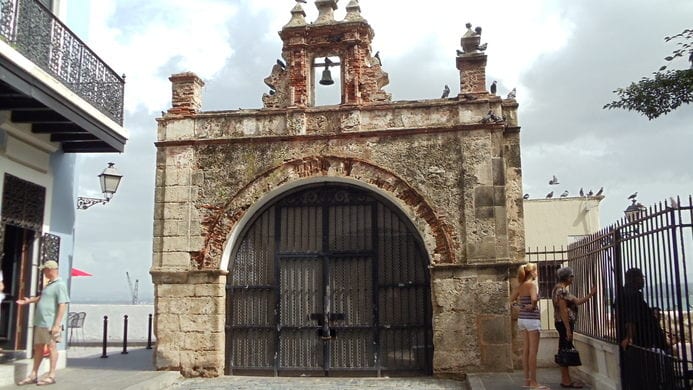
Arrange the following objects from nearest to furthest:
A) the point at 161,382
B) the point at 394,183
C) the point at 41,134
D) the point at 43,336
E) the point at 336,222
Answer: the point at 43,336, the point at 161,382, the point at 41,134, the point at 394,183, the point at 336,222

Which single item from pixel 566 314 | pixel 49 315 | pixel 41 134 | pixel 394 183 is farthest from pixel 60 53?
pixel 566 314

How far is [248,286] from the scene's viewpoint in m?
10.8

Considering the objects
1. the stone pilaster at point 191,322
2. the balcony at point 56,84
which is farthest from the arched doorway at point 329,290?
the balcony at point 56,84

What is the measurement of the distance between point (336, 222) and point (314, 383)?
252 centimetres

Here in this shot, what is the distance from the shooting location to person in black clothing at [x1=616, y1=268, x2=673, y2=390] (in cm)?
606

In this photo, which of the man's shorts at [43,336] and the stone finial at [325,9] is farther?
the stone finial at [325,9]

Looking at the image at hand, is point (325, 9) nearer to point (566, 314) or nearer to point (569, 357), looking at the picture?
point (566, 314)

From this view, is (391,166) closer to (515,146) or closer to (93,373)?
(515,146)

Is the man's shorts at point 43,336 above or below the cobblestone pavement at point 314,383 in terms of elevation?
above

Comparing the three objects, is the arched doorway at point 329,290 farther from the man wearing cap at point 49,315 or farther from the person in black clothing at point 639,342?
the person in black clothing at point 639,342

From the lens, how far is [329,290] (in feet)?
34.8

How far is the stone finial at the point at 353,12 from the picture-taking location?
1091 cm

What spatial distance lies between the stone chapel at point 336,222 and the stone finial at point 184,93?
3cm

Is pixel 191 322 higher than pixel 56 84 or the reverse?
the reverse
